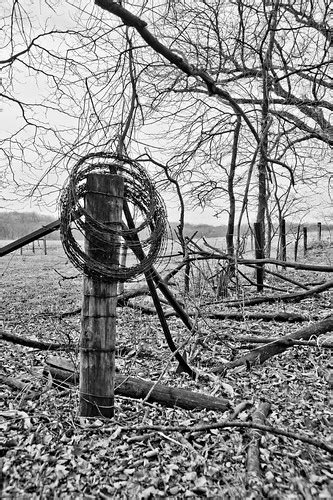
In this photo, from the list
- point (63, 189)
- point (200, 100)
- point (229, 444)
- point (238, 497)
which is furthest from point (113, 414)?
point (200, 100)

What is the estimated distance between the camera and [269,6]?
22.7ft

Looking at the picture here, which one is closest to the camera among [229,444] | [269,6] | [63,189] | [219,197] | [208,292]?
[229,444]

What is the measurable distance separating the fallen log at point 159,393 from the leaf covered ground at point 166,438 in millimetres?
61

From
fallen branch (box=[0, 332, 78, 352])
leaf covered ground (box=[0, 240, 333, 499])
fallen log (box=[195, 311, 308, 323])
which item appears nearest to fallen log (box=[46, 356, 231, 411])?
leaf covered ground (box=[0, 240, 333, 499])

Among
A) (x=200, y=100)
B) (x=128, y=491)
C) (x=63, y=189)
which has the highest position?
(x=200, y=100)

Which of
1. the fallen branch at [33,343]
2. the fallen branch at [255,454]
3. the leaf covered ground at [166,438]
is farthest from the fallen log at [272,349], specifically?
the fallen branch at [33,343]

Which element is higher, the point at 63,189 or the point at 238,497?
the point at 63,189

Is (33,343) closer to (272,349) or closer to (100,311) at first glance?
(100,311)

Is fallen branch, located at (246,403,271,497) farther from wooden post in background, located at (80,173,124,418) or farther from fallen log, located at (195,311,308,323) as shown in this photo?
fallen log, located at (195,311,308,323)

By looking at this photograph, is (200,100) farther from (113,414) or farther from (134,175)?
(113,414)

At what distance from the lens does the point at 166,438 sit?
2.60 meters

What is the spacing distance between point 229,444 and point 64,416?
1.17 metres

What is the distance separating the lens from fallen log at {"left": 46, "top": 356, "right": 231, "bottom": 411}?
2.97m

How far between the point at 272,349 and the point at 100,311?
2003 mm
